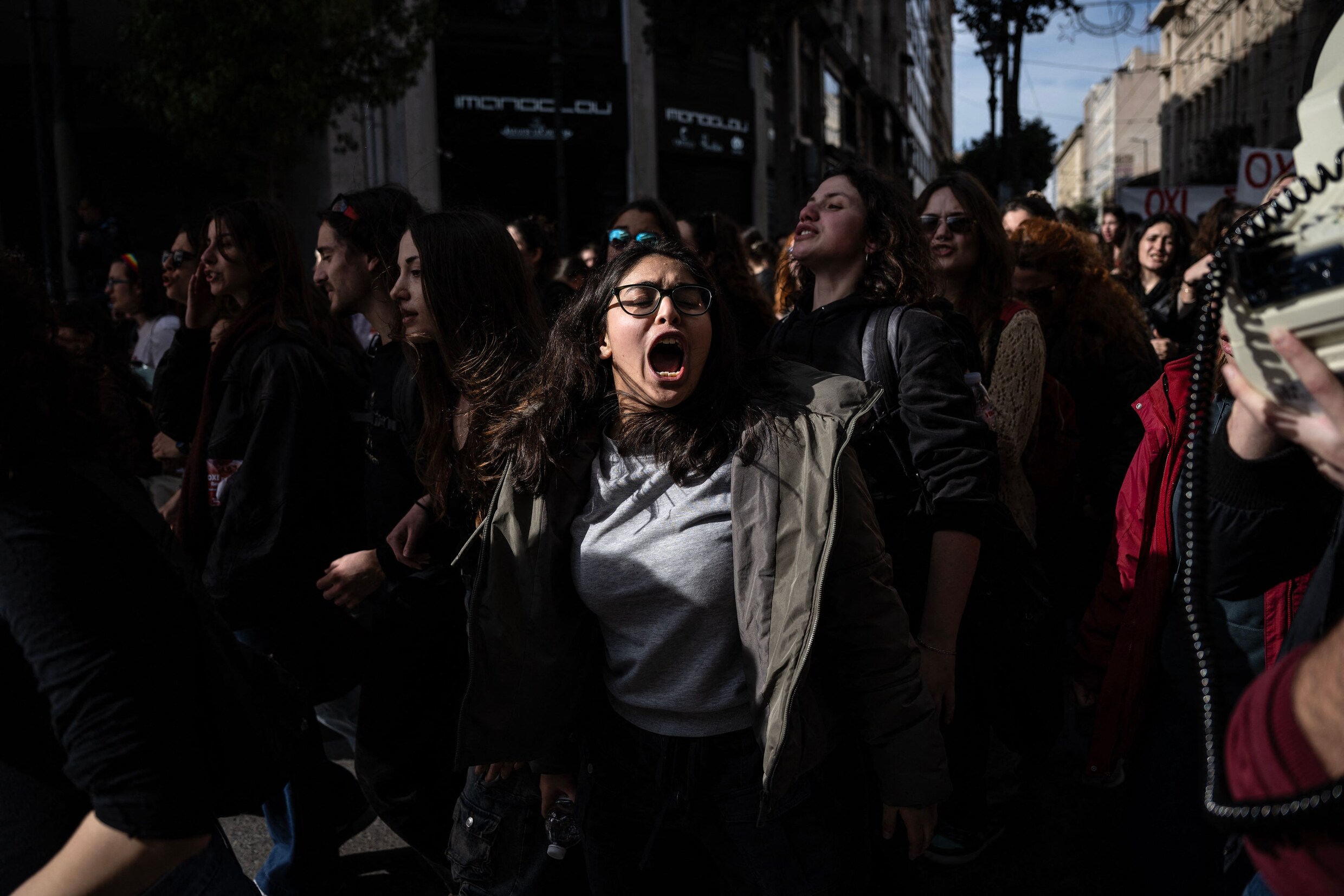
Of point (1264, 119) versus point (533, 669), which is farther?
point (1264, 119)

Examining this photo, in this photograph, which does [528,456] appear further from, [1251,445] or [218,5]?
[218,5]

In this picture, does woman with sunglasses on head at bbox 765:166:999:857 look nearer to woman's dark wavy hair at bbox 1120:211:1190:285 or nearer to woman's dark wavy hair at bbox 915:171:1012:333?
woman's dark wavy hair at bbox 915:171:1012:333

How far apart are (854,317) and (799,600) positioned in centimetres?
110

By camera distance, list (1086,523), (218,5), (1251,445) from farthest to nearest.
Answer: (218,5) → (1086,523) → (1251,445)

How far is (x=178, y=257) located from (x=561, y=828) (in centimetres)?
305

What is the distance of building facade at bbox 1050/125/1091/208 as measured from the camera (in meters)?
124

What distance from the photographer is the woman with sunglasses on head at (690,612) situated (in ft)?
6.43

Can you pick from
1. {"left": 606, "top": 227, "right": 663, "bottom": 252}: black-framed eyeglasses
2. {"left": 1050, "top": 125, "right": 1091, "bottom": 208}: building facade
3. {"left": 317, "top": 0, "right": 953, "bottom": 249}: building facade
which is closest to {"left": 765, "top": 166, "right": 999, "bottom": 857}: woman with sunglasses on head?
{"left": 606, "top": 227, "right": 663, "bottom": 252}: black-framed eyeglasses

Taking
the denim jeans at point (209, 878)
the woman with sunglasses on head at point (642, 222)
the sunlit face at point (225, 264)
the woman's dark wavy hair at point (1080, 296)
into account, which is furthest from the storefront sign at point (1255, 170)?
the denim jeans at point (209, 878)

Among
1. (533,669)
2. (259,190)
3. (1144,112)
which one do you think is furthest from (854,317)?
(1144,112)

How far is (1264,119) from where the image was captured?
119 feet

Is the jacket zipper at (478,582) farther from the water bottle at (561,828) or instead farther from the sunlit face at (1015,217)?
the sunlit face at (1015,217)

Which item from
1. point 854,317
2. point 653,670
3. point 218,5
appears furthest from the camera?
point 218,5

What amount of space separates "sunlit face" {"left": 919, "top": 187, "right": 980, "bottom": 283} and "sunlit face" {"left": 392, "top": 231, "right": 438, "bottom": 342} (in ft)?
6.01
